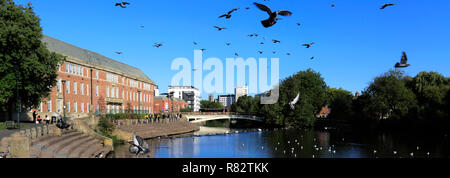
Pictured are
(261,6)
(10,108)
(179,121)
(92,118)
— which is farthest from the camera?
(179,121)

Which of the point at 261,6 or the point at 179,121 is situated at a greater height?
the point at 261,6

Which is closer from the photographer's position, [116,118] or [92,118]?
[92,118]

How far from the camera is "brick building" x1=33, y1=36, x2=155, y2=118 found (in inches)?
2383

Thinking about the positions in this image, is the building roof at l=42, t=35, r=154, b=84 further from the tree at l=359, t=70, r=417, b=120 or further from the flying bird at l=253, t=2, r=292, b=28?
the tree at l=359, t=70, r=417, b=120

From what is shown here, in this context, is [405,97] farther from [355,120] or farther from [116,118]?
[116,118]

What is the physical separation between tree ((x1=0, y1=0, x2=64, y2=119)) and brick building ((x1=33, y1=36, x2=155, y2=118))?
297 inches

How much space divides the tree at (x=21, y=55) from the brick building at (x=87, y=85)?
24.8 ft

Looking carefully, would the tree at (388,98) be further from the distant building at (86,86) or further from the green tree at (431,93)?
the distant building at (86,86)

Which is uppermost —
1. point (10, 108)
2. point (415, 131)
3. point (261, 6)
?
point (261, 6)

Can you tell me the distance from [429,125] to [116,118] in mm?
48909

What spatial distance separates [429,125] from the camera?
59281 mm
